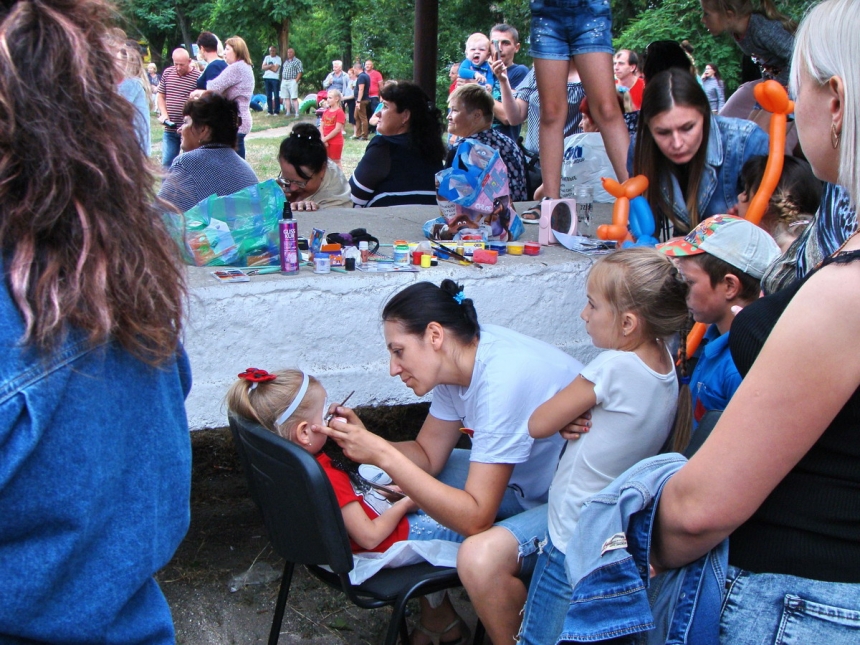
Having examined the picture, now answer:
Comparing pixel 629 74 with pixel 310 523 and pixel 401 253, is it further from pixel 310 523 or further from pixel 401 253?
pixel 310 523

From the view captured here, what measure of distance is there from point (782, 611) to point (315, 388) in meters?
1.30

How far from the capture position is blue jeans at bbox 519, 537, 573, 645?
66.8 inches

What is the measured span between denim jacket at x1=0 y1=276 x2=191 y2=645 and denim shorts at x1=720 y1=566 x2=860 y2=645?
83cm

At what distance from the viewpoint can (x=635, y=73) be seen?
680 centimetres

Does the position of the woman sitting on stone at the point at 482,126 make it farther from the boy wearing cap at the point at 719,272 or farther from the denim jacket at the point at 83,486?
the denim jacket at the point at 83,486

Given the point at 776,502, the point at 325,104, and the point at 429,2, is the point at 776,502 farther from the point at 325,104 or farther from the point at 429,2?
the point at 325,104

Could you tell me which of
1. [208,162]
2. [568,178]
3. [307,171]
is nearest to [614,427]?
[208,162]

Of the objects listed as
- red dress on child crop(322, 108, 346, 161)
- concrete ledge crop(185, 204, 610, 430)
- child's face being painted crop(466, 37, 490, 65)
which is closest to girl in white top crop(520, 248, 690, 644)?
concrete ledge crop(185, 204, 610, 430)

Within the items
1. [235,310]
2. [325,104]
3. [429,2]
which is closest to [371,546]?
[235,310]

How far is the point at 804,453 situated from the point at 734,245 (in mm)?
1284

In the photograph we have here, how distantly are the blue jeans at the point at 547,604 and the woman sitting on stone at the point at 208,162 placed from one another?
2636 millimetres

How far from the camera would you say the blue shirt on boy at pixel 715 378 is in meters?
2.14

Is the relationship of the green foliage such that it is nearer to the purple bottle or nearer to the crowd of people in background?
the purple bottle

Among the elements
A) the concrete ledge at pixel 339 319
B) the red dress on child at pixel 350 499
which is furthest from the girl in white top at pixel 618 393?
the concrete ledge at pixel 339 319
